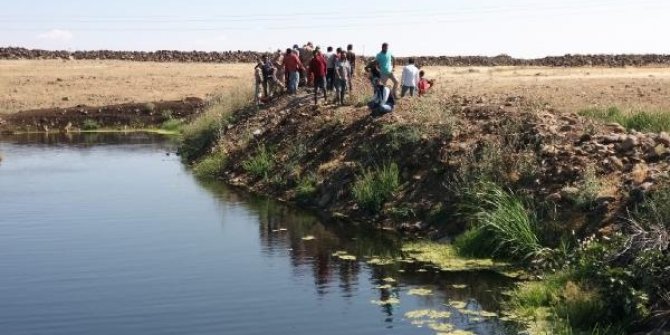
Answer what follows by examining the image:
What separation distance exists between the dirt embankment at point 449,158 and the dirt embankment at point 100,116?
19.9 metres

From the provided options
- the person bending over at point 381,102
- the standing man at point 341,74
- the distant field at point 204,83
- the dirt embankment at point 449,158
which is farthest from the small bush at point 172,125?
the person bending over at point 381,102

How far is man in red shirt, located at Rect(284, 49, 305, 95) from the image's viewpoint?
104 feet

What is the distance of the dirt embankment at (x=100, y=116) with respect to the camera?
48281 millimetres

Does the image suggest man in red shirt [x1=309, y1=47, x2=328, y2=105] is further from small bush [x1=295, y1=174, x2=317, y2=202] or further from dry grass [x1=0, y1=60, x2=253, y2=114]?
dry grass [x1=0, y1=60, x2=253, y2=114]

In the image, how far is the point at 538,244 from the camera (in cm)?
1691

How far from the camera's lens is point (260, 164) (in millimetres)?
28250

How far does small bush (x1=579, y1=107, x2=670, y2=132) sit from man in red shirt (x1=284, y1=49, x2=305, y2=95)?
10.2 metres

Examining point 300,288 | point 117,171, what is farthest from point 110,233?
point 117,171

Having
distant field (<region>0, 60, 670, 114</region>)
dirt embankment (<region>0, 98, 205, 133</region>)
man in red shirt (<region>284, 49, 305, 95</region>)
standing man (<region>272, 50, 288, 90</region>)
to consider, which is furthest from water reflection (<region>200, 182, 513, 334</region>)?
dirt embankment (<region>0, 98, 205, 133</region>)

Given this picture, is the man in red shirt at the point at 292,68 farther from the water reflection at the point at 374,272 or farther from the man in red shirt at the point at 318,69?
the water reflection at the point at 374,272

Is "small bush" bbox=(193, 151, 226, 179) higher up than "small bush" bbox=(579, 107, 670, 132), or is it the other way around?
"small bush" bbox=(579, 107, 670, 132)

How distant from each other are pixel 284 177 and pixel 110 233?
24.2 feet

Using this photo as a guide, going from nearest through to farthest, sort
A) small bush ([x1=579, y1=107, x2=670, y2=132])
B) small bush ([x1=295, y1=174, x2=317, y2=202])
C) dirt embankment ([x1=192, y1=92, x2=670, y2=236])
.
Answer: dirt embankment ([x1=192, y1=92, x2=670, y2=236])
small bush ([x1=579, y1=107, x2=670, y2=132])
small bush ([x1=295, y1=174, x2=317, y2=202])

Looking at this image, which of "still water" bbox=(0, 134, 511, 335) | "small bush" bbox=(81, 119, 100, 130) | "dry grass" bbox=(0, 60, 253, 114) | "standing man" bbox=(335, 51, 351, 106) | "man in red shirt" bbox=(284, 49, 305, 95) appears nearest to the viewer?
"still water" bbox=(0, 134, 511, 335)
